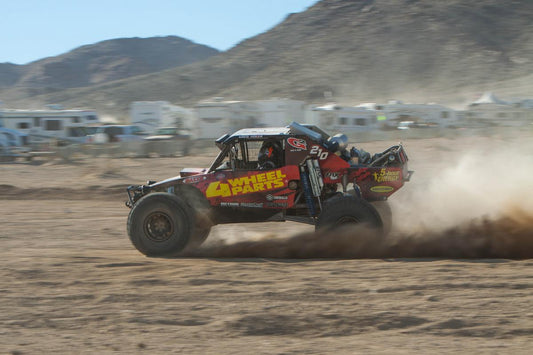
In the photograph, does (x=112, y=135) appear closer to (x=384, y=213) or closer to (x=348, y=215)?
(x=384, y=213)

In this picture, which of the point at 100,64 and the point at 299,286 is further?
the point at 100,64

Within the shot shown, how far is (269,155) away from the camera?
829 centimetres

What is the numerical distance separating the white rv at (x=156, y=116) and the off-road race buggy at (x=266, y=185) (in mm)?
28858

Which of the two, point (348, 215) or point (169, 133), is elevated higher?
point (169, 133)

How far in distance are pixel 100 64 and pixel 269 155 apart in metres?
135

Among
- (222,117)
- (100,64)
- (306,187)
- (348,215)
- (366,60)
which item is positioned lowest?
(348,215)

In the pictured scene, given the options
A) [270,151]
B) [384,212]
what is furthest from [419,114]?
[270,151]

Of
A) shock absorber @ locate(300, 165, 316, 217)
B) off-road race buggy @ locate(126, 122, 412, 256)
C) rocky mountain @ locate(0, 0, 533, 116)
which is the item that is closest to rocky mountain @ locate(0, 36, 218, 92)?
rocky mountain @ locate(0, 0, 533, 116)

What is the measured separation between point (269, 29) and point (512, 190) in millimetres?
97283

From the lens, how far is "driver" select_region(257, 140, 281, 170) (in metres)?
8.26

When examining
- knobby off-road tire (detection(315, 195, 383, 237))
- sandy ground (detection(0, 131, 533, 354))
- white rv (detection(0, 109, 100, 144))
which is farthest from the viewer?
white rv (detection(0, 109, 100, 144))

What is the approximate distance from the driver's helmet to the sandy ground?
122 cm

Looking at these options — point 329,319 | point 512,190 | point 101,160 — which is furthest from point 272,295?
point 101,160

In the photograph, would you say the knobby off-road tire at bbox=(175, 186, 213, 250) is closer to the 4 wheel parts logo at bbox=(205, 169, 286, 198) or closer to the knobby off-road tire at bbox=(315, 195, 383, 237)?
the 4 wheel parts logo at bbox=(205, 169, 286, 198)
